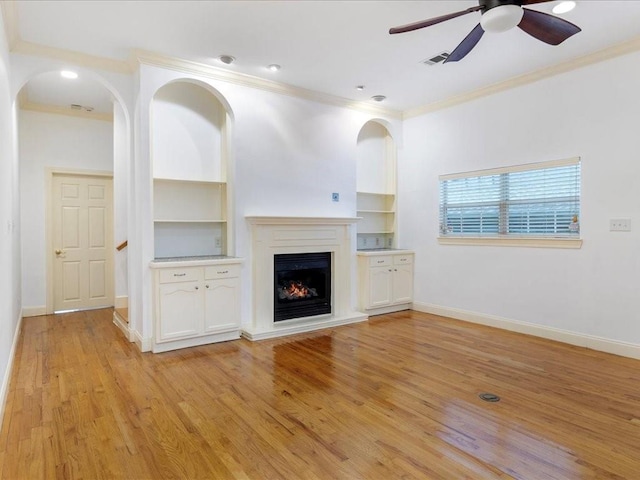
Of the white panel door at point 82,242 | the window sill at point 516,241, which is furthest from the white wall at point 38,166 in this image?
the window sill at point 516,241

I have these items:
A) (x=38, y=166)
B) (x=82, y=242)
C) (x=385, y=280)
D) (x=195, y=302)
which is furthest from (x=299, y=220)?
(x=38, y=166)

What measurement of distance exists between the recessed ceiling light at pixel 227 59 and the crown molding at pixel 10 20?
5.60ft

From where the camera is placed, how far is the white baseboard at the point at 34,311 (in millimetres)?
5703

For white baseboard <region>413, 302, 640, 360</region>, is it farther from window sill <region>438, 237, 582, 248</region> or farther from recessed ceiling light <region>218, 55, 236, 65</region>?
recessed ceiling light <region>218, 55, 236, 65</region>

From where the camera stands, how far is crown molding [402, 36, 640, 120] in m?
3.85

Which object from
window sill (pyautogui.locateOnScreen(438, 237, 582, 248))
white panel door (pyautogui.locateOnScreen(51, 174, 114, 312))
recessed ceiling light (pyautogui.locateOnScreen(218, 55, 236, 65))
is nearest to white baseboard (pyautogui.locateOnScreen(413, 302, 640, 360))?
window sill (pyautogui.locateOnScreen(438, 237, 582, 248))

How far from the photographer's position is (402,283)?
19.4 ft

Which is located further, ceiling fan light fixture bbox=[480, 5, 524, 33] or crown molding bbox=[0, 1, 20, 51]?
crown molding bbox=[0, 1, 20, 51]

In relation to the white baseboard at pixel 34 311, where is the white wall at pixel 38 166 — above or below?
above

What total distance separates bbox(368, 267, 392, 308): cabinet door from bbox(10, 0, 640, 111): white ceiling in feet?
8.31

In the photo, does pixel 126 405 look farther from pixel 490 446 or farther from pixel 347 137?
pixel 347 137

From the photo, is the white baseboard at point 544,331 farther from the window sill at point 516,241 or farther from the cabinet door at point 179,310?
the cabinet door at point 179,310

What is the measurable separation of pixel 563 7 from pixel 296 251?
3485 mm

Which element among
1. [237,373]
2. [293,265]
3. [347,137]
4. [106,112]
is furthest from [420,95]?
[106,112]
